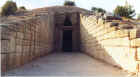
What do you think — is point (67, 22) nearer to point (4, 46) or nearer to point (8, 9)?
point (8, 9)

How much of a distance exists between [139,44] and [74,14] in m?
11.9

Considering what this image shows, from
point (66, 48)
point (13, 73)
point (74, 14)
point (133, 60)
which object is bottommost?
point (66, 48)

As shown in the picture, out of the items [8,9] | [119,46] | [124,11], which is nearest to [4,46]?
[119,46]

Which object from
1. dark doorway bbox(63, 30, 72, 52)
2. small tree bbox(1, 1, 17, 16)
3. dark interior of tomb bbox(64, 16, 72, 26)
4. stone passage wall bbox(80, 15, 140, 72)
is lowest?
dark doorway bbox(63, 30, 72, 52)

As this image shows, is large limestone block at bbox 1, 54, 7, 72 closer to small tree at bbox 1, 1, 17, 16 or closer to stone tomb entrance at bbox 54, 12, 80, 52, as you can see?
stone tomb entrance at bbox 54, 12, 80, 52

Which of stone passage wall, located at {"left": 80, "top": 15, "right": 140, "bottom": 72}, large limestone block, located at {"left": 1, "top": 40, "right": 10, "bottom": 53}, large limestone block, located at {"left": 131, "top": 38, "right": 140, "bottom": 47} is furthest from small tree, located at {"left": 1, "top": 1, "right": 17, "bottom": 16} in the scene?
large limestone block, located at {"left": 131, "top": 38, "right": 140, "bottom": 47}

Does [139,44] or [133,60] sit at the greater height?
[139,44]

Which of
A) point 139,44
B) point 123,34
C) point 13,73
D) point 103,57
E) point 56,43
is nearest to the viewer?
point 139,44

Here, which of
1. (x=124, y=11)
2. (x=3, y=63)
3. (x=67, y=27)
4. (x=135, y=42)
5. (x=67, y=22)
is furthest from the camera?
(x=124, y=11)

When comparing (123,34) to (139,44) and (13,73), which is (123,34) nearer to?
(139,44)

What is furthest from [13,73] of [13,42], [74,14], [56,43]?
[74,14]

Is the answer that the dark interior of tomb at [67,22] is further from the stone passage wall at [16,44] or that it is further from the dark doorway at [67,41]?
the stone passage wall at [16,44]

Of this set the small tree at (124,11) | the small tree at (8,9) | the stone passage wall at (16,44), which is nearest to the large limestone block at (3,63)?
the stone passage wall at (16,44)

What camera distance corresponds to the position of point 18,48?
5645mm
